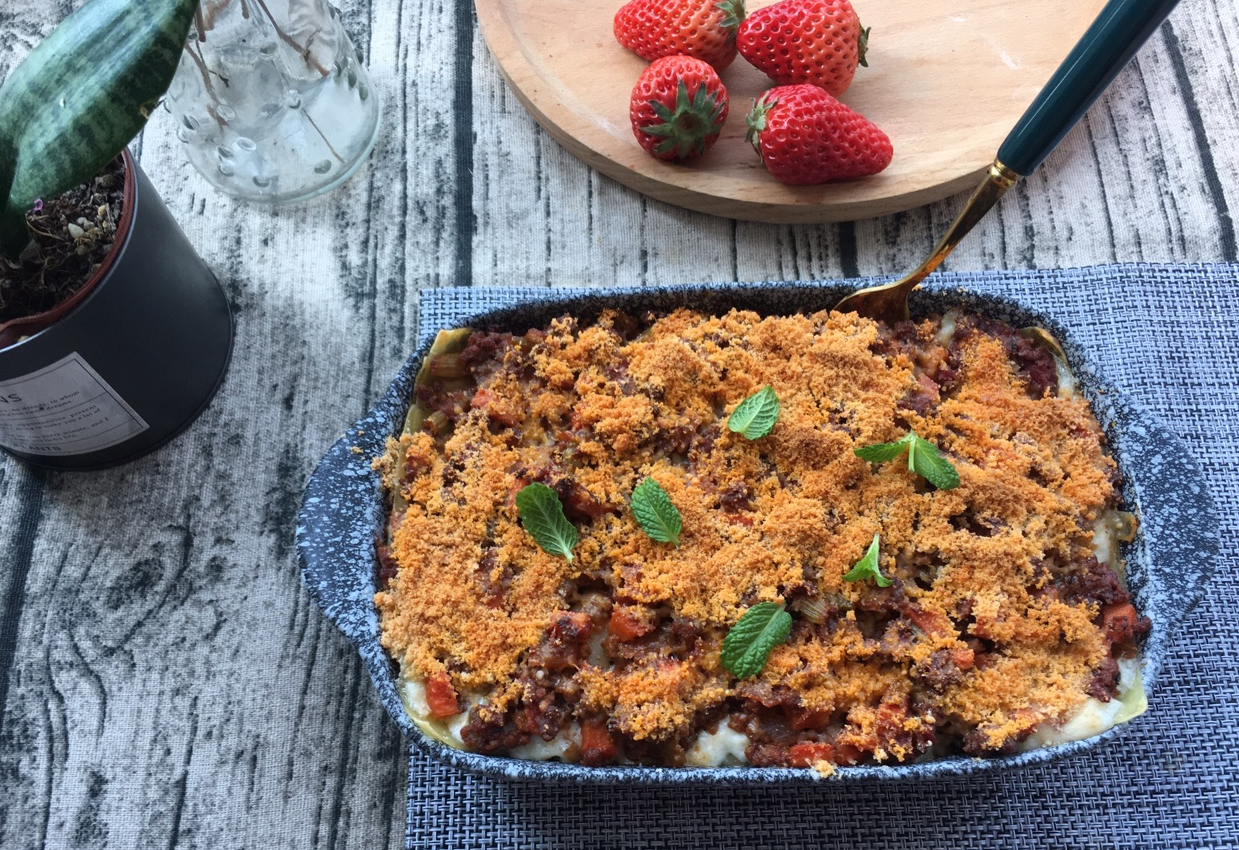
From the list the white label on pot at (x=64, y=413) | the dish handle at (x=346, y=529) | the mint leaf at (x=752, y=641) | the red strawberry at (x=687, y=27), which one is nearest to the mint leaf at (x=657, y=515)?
the mint leaf at (x=752, y=641)

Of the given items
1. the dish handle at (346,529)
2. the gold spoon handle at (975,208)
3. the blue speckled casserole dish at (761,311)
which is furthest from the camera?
the gold spoon handle at (975,208)

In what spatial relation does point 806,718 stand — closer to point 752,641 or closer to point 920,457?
point 752,641

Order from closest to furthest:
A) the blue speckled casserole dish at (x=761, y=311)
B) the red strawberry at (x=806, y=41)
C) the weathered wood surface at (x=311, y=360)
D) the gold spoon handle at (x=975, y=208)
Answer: the blue speckled casserole dish at (x=761, y=311) → the gold spoon handle at (x=975, y=208) → the weathered wood surface at (x=311, y=360) → the red strawberry at (x=806, y=41)

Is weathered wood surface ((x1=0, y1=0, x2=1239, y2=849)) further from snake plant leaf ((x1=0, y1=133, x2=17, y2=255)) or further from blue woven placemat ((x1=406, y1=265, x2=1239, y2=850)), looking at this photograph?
snake plant leaf ((x1=0, y1=133, x2=17, y2=255))

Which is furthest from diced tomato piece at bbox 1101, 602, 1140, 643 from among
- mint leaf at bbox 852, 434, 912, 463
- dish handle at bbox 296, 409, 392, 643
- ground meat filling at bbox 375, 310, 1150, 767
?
dish handle at bbox 296, 409, 392, 643

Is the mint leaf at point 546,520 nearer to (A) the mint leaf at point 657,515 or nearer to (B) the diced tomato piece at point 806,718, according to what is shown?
(A) the mint leaf at point 657,515

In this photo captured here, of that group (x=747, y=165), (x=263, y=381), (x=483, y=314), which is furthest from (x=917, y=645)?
(x=263, y=381)
